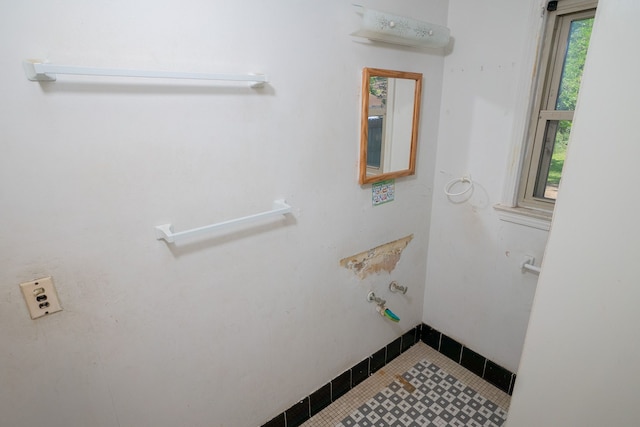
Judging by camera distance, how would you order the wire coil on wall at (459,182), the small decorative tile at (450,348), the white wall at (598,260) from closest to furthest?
the white wall at (598,260)
the wire coil on wall at (459,182)
the small decorative tile at (450,348)

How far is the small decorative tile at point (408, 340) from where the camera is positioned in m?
2.07

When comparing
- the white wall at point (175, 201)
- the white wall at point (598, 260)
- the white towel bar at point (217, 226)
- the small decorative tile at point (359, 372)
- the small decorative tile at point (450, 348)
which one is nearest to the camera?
the white wall at point (598, 260)

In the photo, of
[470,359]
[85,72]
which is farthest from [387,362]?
[85,72]

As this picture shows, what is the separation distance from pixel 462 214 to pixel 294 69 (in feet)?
3.96

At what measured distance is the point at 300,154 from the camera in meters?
1.25

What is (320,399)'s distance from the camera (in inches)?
66.1

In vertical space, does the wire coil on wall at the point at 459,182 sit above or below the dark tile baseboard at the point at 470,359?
above

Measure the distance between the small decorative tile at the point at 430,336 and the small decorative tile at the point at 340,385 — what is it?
2.19 feet

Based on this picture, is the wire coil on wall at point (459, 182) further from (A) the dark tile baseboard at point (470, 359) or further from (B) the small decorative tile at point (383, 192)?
(A) the dark tile baseboard at point (470, 359)

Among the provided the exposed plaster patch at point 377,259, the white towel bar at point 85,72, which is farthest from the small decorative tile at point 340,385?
the white towel bar at point 85,72

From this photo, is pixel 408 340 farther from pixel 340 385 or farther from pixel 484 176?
pixel 484 176

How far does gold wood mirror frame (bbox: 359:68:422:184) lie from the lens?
1.39 meters

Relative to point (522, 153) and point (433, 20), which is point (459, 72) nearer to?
point (433, 20)

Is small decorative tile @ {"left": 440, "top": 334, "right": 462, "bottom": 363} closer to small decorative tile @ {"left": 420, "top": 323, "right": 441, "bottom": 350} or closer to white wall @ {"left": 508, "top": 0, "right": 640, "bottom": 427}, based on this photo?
small decorative tile @ {"left": 420, "top": 323, "right": 441, "bottom": 350}
